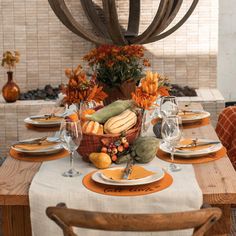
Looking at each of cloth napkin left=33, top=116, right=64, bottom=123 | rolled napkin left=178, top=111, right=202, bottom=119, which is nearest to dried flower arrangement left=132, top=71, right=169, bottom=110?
rolled napkin left=178, top=111, right=202, bottom=119

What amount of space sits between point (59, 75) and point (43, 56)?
24cm

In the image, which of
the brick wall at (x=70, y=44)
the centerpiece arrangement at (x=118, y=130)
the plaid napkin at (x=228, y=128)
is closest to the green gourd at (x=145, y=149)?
the centerpiece arrangement at (x=118, y=130)

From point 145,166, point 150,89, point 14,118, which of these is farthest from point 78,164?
point 14,118

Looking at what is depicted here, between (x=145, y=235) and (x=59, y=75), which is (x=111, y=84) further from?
(x=59, y=75)

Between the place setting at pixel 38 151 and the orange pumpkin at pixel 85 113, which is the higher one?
the orange pumpkin at pixel 85 113

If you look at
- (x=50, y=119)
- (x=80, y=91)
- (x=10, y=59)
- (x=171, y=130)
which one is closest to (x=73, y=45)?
(x=10, y=59)

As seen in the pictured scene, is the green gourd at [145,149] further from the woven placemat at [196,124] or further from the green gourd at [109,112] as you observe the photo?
the woven placemat at [196,124]

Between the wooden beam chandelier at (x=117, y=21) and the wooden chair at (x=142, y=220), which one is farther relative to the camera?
the wooden beam chandelier at (x=117, y=21)

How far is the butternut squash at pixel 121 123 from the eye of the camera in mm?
2572

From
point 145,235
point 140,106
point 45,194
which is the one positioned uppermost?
point 140,106

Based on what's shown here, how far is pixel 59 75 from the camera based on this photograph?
6.05 meters

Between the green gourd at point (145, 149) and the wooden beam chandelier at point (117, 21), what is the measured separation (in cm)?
190

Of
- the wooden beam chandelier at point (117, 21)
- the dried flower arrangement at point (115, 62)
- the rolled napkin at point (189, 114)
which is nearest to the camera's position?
the dried flower arrangement at point (115, 62)

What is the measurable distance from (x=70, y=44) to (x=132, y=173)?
12.6 ft
